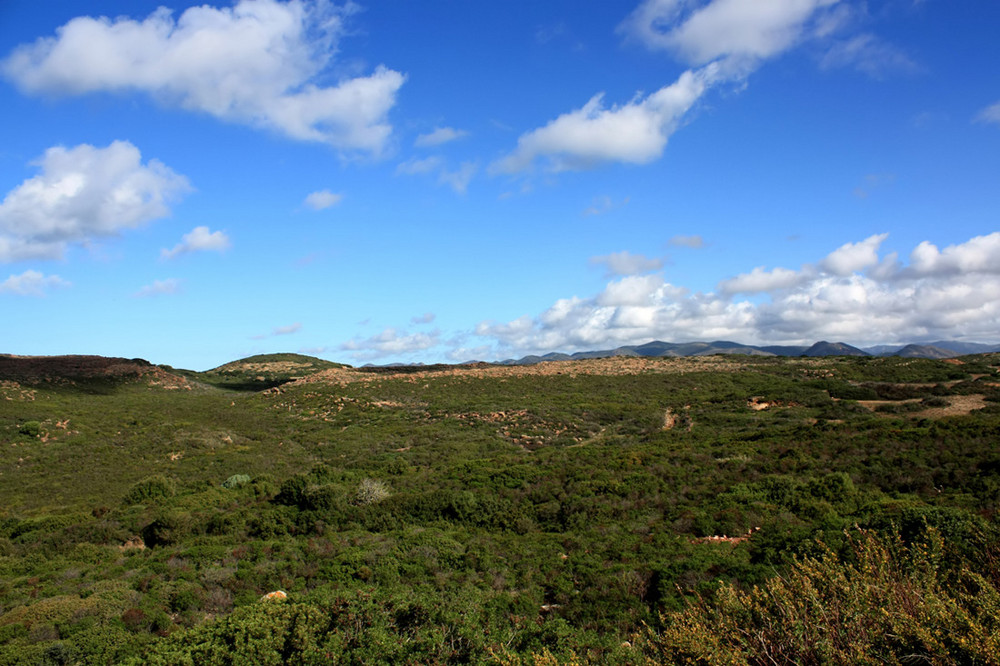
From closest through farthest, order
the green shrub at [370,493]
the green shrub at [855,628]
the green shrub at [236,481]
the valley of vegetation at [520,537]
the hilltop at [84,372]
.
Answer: the green shrub at [855,628]
the valley of vegetation at [520,537]
the green shrub at [370,493]
the green shrub at [236,481]
the hilltop at [84,372]

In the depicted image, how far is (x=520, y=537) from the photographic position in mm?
14570

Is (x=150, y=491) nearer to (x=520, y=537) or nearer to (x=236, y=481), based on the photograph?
(x=236, y=481)

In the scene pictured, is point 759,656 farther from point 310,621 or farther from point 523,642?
point 310,621

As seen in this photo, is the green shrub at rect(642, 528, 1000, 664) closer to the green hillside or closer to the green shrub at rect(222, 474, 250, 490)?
the green shrub at rect(222, 474, 250, 490)

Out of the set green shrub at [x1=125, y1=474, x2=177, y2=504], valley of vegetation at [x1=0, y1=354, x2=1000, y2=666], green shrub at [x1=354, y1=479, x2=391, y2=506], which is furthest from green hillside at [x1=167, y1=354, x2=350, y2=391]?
green shrub at [x1=354, y1=479, x2=391, y2=506]

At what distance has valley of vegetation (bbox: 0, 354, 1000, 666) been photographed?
22.1 ft

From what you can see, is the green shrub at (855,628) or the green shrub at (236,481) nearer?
the green shrub at (855,628)

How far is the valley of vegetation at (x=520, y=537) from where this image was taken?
265 inches

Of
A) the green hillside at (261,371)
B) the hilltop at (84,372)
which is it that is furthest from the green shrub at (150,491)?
the green hillside at (261,371)

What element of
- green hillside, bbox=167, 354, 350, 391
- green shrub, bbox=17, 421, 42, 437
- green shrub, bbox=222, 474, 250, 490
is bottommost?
green shrub, bbox=222, 474, 250, 490

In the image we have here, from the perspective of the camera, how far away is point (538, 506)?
Answer: 55.8ft

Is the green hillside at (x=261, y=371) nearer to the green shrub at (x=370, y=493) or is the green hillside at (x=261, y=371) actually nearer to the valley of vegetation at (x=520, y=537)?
the valley of vegetation at (x=520, y=537)

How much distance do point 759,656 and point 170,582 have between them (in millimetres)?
12317

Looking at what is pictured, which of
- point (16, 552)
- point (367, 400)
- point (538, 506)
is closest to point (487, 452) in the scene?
point (538, 506)
